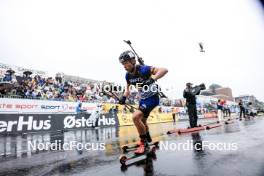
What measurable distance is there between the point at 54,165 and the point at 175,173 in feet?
8.97

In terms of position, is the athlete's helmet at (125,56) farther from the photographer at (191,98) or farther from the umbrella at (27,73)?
the umbrella at (27,73)

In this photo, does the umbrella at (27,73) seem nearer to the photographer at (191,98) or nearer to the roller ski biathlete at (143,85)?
the photographer at (191,98)

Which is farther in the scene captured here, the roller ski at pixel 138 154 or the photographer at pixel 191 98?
the photographer at pixel 191 98

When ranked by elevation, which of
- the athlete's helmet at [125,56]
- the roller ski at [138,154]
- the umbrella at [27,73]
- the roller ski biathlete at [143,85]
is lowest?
the roller ski at [138,154]

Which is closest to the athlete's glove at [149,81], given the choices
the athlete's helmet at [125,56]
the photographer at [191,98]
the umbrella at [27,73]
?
the athlete's helmet at [125,56]

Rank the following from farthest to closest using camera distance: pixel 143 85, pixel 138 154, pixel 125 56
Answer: pixel 143 85 < pixel 125 56 < pixel 138 154

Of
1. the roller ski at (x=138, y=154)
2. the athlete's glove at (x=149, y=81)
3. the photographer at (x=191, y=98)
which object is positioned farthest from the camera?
the photographer at (x=191, y=98)

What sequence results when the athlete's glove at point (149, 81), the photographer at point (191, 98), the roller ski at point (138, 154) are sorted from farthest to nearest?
the photographer at point (191, 98) → the athlete's glove at point (149, 81) → the roller ski at point (138, 154)

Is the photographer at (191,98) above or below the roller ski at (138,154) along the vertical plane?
above

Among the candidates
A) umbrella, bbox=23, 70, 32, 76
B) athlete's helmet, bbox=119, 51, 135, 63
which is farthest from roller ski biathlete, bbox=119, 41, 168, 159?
umbrella, bbox=23, 70, 32, 76

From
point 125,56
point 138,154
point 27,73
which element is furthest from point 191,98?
point 27,73

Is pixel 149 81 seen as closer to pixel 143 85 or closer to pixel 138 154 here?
pixel 143 85

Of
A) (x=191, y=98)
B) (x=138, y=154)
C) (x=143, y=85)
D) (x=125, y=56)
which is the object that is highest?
(x=125, y=56)

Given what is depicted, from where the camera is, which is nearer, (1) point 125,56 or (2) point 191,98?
(1) point 125,56
